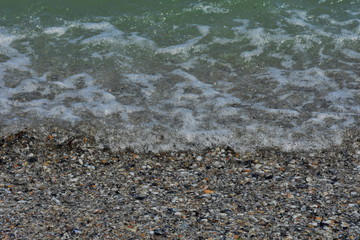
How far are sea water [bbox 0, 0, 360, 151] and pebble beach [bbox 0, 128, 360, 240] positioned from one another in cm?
26

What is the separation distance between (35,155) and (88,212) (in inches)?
49.7

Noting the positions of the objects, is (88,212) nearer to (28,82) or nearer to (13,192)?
(13,192)

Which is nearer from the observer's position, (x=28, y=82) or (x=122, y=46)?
(x=28, y=82)

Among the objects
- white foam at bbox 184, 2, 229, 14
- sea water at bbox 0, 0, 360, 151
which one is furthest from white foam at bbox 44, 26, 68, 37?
white foam at bbox 184, 2, 229, 14

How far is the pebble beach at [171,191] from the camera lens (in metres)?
3.72

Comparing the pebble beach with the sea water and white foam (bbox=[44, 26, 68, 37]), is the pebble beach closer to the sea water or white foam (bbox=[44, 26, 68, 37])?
the sea water

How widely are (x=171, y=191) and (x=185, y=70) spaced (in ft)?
9.14

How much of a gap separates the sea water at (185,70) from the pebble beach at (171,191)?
26 cm

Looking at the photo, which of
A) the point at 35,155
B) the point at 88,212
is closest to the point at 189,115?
the point at 35,155

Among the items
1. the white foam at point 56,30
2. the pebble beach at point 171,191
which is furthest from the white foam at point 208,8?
the pebble beach at point 171,191

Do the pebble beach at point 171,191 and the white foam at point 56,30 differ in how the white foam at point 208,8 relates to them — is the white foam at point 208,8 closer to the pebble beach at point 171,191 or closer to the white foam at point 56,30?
the white foam at point 56,30

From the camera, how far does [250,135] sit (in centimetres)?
536

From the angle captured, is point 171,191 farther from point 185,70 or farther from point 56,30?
point 56,30

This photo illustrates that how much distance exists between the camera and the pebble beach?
12.2ft
